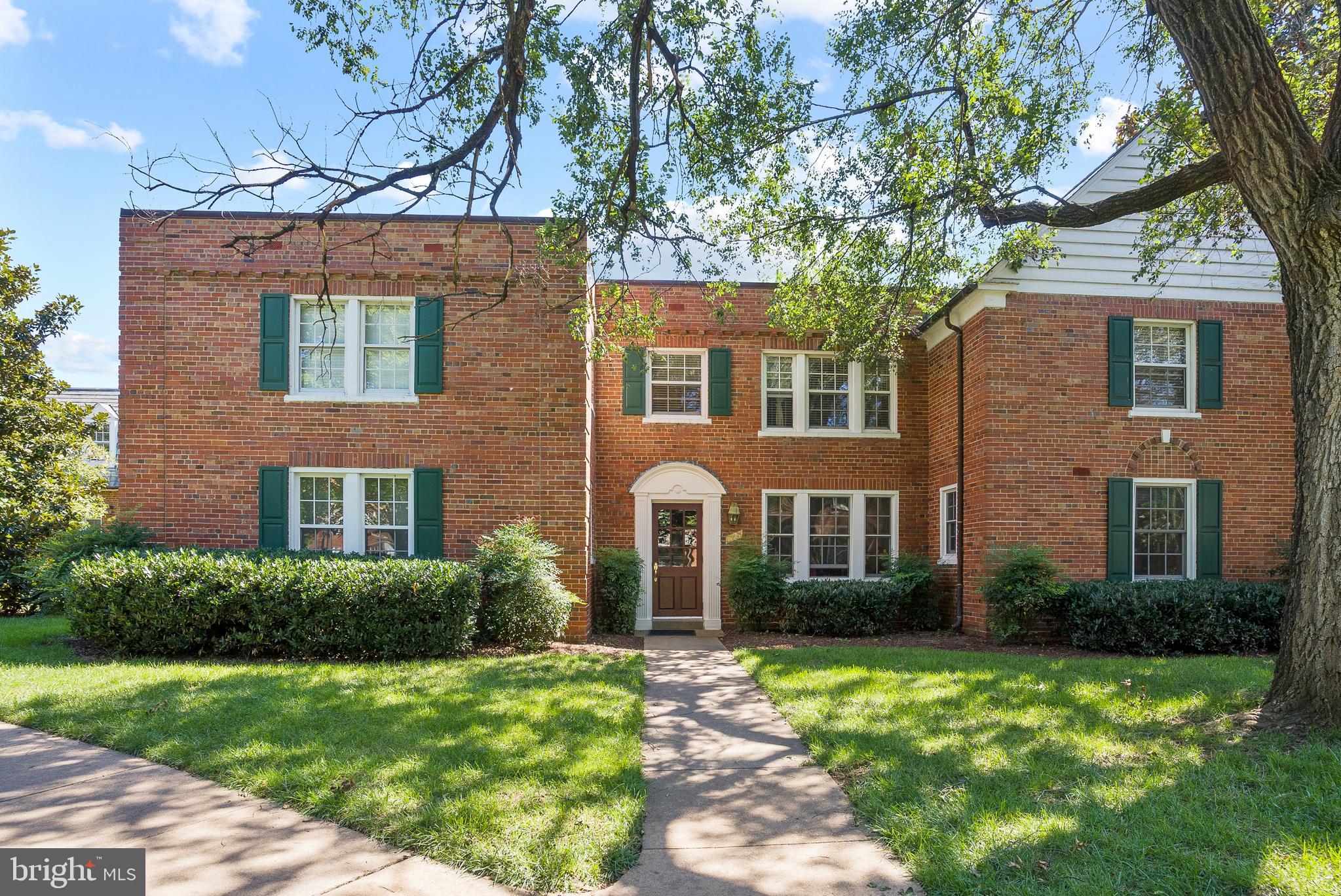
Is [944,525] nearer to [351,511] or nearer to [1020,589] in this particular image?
[1020,589]

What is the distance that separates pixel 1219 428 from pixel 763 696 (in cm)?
914

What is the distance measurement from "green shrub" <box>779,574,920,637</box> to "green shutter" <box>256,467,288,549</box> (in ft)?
24.8

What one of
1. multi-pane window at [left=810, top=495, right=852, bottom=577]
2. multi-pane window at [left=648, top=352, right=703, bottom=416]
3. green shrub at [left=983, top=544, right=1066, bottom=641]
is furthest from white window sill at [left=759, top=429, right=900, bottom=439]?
green shrub at [left=983, top=544, right=1066, bottom=641]

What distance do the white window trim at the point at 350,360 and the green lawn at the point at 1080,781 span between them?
6822mm

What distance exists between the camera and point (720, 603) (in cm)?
1373

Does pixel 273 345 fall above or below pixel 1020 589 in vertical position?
above

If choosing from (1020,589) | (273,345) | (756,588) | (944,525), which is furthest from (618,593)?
(273,345)

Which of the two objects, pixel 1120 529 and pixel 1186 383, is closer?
pixel 1120 529

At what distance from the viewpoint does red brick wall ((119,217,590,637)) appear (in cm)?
1112

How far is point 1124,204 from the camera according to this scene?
7328 millimetres

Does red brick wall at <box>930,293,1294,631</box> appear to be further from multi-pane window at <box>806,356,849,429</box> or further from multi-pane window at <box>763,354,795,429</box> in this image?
multi-pane window at <box>763,354,795,429</box>

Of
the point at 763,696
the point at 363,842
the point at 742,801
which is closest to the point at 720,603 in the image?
the point at 763,696

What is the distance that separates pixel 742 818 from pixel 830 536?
391 inches

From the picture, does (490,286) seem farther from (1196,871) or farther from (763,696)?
(1196,871)
